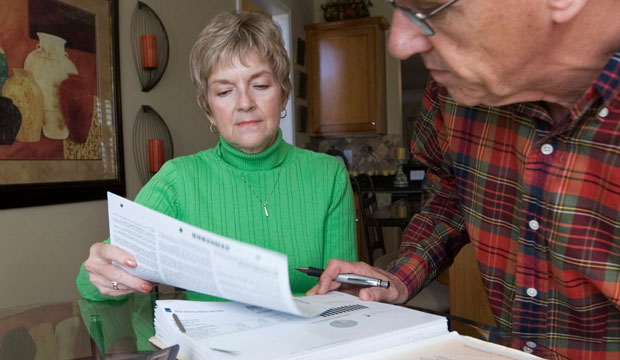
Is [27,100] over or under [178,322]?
over

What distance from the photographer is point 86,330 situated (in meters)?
0.90

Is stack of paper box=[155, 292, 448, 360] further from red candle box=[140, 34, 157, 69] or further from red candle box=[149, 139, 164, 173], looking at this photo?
red candle box=[140, 34, 157, 69]

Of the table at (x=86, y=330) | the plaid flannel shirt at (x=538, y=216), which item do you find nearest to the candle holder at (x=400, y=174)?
the plaid flannel shirt at (x=538, y=216)

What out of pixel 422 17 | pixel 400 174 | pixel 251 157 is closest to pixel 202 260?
pixel 422 17

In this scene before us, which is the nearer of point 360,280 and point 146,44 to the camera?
point 360,280

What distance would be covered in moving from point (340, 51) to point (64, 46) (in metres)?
3.52

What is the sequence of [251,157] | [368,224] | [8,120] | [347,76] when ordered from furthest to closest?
[347,76] → [368,224] → [8,120] → [251,157]

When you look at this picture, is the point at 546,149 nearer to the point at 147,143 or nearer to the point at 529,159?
the point at 529,159

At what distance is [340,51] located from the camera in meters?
5.20

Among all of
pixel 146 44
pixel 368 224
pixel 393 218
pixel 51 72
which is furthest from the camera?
pixel 368 224

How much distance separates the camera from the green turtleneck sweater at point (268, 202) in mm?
1265

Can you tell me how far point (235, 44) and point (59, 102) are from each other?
3.95 ft

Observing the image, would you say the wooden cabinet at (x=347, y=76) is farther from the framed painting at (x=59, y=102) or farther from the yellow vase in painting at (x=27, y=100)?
the yellow vase in painting at (x=27, y=100)

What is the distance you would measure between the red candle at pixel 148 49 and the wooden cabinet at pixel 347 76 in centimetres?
290
